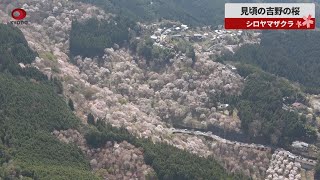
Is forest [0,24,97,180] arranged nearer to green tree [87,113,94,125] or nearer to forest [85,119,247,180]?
green tree [87,113,94,125]

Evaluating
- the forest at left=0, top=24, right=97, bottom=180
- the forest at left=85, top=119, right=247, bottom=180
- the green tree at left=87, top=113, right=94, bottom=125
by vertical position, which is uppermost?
the forest at left=0, top=24, right=97, bottom=180

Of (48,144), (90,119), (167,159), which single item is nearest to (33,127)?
(48,144)

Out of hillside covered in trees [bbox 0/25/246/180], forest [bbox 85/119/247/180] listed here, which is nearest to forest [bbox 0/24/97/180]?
hillside covered in trees [bbox 0/25/246/180]

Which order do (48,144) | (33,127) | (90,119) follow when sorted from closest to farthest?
(48,144), (33,127), (90,119)

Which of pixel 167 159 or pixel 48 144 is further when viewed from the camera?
pixel 167 159

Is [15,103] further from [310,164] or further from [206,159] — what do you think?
[310,164]

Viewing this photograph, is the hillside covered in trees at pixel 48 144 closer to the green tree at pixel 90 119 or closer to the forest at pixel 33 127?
the forest at pixel 33 127

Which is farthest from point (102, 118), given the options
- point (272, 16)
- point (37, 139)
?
point (272, 16)

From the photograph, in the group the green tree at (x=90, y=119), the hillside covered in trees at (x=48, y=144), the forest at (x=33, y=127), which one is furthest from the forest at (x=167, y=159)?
the forest at (x=33, y=127)

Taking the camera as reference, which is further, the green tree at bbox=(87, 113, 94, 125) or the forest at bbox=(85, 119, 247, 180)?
the green tree at bbox=(87, 113, 94, 125)

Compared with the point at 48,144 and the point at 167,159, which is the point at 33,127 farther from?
the point at 167,159
